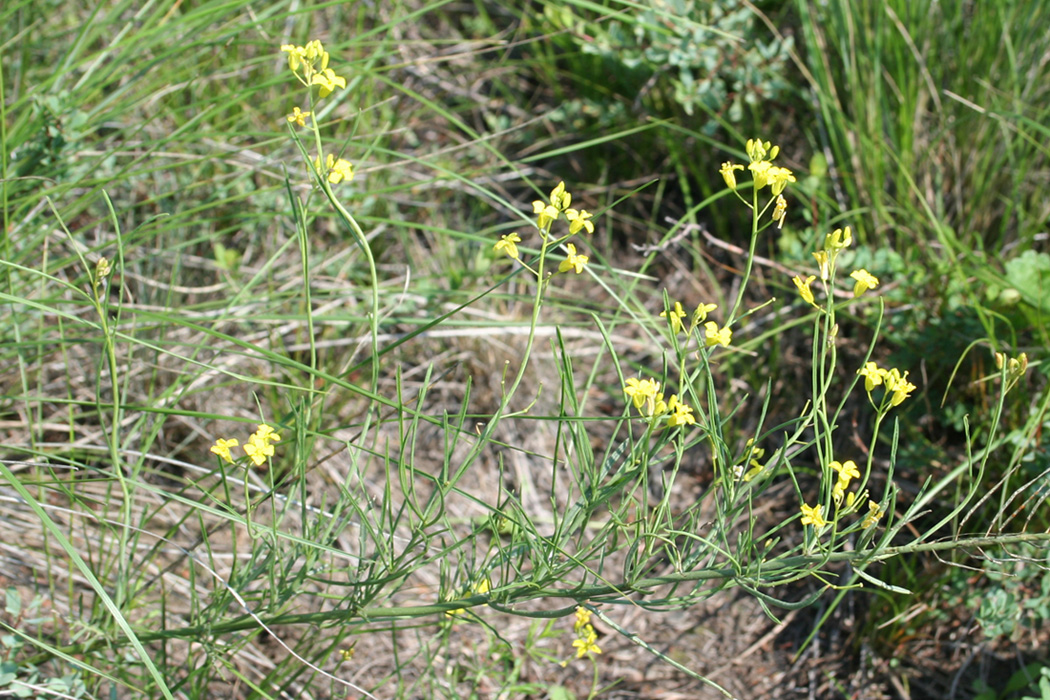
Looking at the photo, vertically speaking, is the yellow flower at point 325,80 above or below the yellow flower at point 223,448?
above

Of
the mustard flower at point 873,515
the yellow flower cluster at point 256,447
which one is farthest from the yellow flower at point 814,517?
the yellow flower cluster at point 256,447

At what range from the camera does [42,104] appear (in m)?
1.54

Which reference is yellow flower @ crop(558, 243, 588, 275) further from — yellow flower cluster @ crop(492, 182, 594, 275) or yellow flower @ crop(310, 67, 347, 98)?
yellow flower @ crop(310, 67, 347, 98)

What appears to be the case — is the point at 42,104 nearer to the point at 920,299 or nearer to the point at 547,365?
the point at 547,365

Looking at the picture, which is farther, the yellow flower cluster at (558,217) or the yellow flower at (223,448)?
the yellow flower at (223,448)

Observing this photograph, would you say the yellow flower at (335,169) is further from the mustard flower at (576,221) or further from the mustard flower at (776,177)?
the mustard flower at (776,177)

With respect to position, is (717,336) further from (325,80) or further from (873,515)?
(325,80)

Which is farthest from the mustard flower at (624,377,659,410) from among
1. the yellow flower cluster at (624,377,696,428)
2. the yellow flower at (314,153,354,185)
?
the yellow flower at (314,153,354,185)

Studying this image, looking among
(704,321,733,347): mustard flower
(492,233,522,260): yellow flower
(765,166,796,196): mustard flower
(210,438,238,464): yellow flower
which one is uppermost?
(765,166,796,196): mustard flower

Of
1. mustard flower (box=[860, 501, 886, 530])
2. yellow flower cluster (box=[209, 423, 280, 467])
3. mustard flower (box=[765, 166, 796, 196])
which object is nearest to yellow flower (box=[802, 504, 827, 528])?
mustard flower (box=[860, 501, 886, 530])

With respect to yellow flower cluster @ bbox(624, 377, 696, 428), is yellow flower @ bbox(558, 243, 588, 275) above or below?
above

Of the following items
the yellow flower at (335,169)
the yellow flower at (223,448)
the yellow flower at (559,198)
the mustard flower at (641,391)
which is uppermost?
the yellow flower at (335,169)

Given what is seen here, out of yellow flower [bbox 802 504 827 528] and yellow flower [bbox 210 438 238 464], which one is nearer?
yellow flower [bbox 802 504 827 528]

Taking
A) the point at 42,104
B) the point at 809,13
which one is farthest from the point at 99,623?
the point at 809,13
